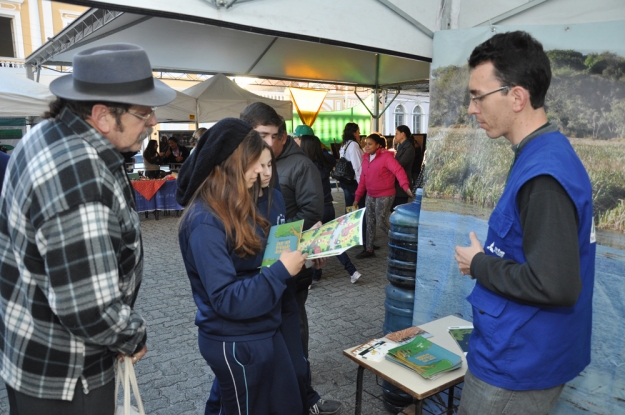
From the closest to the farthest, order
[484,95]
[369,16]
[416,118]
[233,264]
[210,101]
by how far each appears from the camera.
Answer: [484,95]
[233,264]
[369,16]
[210,101]
[416,118]

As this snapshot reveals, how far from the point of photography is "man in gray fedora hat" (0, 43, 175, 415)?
1263mm

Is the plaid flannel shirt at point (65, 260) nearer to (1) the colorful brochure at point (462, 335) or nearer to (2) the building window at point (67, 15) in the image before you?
(1) the colorful brochure at point (462, 335)

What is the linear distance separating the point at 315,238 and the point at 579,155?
5.75ft

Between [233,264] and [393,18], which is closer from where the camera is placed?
[233,264]

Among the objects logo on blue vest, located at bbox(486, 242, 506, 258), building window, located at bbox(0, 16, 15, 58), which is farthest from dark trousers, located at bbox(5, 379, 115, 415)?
building window, located at bbox(0, 16, 15, 58)

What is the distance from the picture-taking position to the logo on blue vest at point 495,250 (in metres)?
1.48

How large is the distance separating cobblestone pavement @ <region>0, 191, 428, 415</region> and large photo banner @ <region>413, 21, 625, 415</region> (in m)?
1.01

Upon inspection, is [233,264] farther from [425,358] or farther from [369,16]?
[369,16]

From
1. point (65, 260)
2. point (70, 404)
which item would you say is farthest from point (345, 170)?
point (65, 260)

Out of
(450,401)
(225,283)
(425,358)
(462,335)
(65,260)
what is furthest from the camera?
(450,401)

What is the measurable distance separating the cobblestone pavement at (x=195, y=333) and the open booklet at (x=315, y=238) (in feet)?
3.30

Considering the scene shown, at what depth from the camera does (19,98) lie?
6488mm

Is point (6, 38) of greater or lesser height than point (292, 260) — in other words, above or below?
above

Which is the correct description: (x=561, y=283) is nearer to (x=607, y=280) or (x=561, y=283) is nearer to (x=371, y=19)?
(x=607, y=280)
